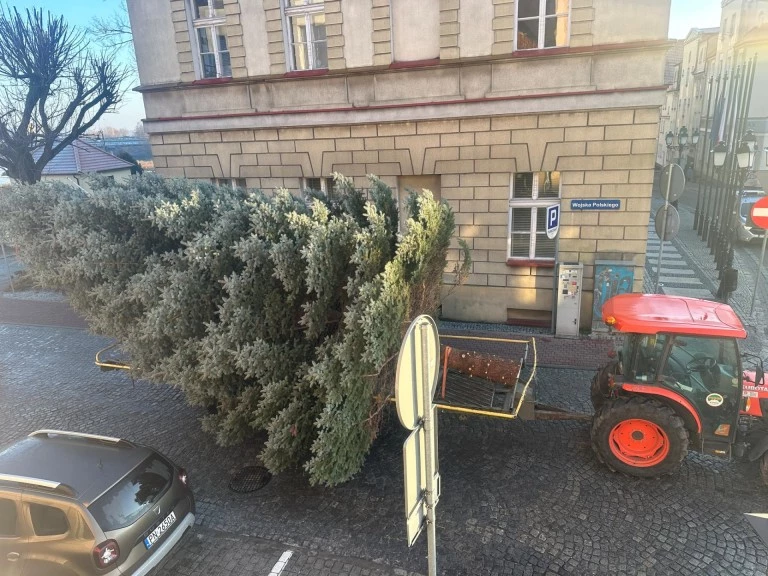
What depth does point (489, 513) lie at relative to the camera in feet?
18.6

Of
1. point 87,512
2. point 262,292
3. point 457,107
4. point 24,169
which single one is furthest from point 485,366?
point 24,169

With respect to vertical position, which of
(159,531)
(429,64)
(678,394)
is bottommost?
(159,531)

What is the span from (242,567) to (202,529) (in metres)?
0.86

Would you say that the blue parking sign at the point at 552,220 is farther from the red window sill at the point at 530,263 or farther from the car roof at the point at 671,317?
the car roof at the point at 671,317

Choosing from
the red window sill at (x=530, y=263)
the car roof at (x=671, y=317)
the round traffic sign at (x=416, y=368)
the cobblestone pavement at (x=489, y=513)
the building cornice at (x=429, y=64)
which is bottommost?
the cobblestone pavement at (x=489, y=513)

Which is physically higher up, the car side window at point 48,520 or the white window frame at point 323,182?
the white window frame at point 323,182

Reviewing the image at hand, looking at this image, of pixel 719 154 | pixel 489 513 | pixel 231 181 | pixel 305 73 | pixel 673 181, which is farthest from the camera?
pixel 719 154

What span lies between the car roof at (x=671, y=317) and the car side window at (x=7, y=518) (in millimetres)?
6559

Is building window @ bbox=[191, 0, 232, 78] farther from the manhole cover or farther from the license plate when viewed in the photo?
the license plate

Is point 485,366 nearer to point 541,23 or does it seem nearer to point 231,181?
point 541,23

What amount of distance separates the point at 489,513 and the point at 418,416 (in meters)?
3.23

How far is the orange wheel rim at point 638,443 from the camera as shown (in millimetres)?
5973

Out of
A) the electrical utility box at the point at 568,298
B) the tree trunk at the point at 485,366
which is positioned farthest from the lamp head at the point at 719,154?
the tree trunk at the point at 485,366

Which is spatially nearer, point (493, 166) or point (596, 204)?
point (596, 204)
